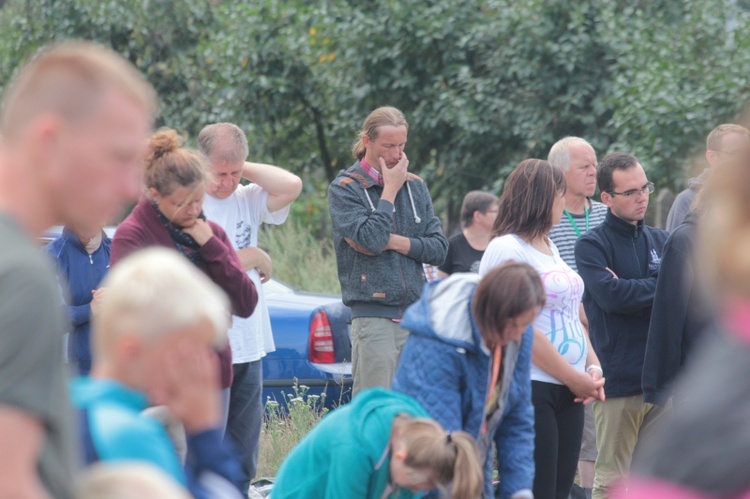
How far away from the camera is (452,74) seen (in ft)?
38.9

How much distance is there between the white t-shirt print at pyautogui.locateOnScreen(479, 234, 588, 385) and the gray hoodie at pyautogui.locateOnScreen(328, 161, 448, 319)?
804 millimetres

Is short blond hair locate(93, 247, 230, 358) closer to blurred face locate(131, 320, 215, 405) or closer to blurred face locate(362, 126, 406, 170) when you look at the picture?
blurred face locate(131, 320, 215, 405)

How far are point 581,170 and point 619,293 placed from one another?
1.14 metres

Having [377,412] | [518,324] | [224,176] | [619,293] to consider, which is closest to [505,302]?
[518,324]

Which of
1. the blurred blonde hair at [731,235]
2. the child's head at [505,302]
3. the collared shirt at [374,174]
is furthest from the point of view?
the collared shirt at [374,174]

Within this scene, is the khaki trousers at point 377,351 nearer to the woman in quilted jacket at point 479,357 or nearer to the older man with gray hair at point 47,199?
the woman in quilted jacket at point 479,357

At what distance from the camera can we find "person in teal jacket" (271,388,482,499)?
3.56 metres

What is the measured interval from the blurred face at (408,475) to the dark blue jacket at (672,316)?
6.49 ft

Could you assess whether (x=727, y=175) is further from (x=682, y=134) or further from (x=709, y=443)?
(x=682, y=134)

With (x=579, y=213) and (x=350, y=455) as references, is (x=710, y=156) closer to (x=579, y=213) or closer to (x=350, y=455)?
(x=579, y=213)

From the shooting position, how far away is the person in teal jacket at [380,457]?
140 inches

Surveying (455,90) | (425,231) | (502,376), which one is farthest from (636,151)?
(502,376)

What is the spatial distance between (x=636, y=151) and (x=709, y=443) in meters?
9.14

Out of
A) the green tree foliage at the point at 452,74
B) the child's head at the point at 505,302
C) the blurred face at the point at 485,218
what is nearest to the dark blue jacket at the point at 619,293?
the child's head at the point at 505,302
